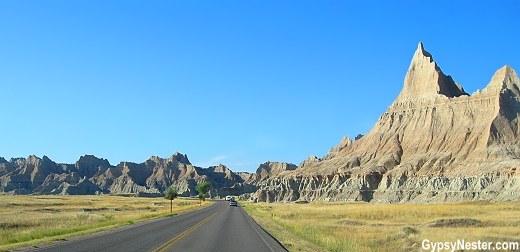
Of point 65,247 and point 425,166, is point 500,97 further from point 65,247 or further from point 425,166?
point 65,247

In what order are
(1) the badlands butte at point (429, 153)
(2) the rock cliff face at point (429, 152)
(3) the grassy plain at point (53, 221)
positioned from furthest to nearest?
(2) the rock cliff face at point (429, 152), (1) the badlands butte at point (429, 153), (3) the grassy plain at point (53, 221)

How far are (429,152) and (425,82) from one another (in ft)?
120

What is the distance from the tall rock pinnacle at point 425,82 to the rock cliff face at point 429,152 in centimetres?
34

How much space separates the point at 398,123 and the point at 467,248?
5264 inches

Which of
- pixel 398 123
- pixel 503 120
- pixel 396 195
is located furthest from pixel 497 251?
pixel 398 123

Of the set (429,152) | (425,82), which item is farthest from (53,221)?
(425,82)

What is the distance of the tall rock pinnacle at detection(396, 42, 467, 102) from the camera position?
149 meters

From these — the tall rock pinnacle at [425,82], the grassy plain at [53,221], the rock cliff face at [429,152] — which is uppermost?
the tall rock pinnacle at [425,82]

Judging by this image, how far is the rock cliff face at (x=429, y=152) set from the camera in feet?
344

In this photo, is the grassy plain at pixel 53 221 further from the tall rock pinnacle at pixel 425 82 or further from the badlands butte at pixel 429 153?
the tall rock pinnacle at pixel 425 82

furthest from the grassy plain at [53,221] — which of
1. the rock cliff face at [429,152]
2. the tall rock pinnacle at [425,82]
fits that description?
the tall rock pinnacle at [425,82]

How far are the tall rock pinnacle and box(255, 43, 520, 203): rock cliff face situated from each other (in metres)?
0.34

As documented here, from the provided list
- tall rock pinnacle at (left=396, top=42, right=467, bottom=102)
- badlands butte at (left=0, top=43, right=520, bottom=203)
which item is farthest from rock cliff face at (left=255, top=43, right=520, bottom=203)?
tall rock pinnacle at (left=396, top=42, right=467, bottom=102)

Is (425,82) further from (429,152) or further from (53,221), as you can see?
(53,221)
